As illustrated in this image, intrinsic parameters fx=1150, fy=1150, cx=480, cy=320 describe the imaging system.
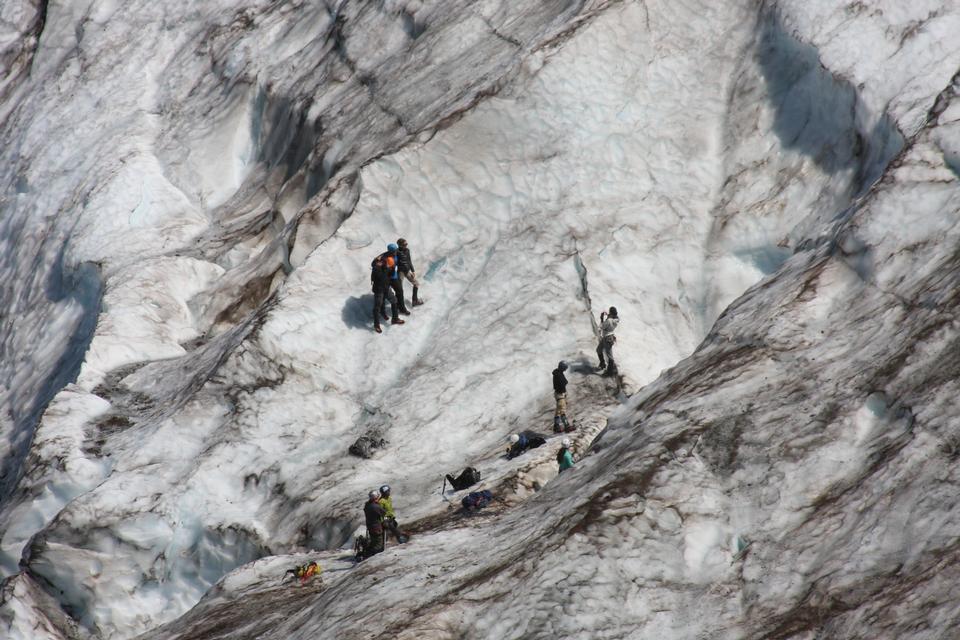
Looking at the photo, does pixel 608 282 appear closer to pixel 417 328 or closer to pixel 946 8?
pixel 417 328

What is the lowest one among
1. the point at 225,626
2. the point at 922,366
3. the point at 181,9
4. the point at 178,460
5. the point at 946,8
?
the point at 225,626

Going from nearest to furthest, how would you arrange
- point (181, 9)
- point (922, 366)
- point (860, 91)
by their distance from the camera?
point (922, 366) < point (860, 91) < point (181, 9)

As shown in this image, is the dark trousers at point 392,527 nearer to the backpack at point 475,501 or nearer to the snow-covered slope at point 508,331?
the snow-covered slope at point 508,331

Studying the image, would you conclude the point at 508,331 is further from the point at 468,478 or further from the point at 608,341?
the point at 468,478

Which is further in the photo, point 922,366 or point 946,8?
point 946,8

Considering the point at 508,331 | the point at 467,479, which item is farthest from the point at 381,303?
the point at 467,479

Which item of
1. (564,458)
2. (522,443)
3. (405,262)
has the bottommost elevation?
(564,458)

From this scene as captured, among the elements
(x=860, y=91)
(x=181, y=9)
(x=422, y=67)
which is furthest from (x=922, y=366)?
(x=181, y=9)
